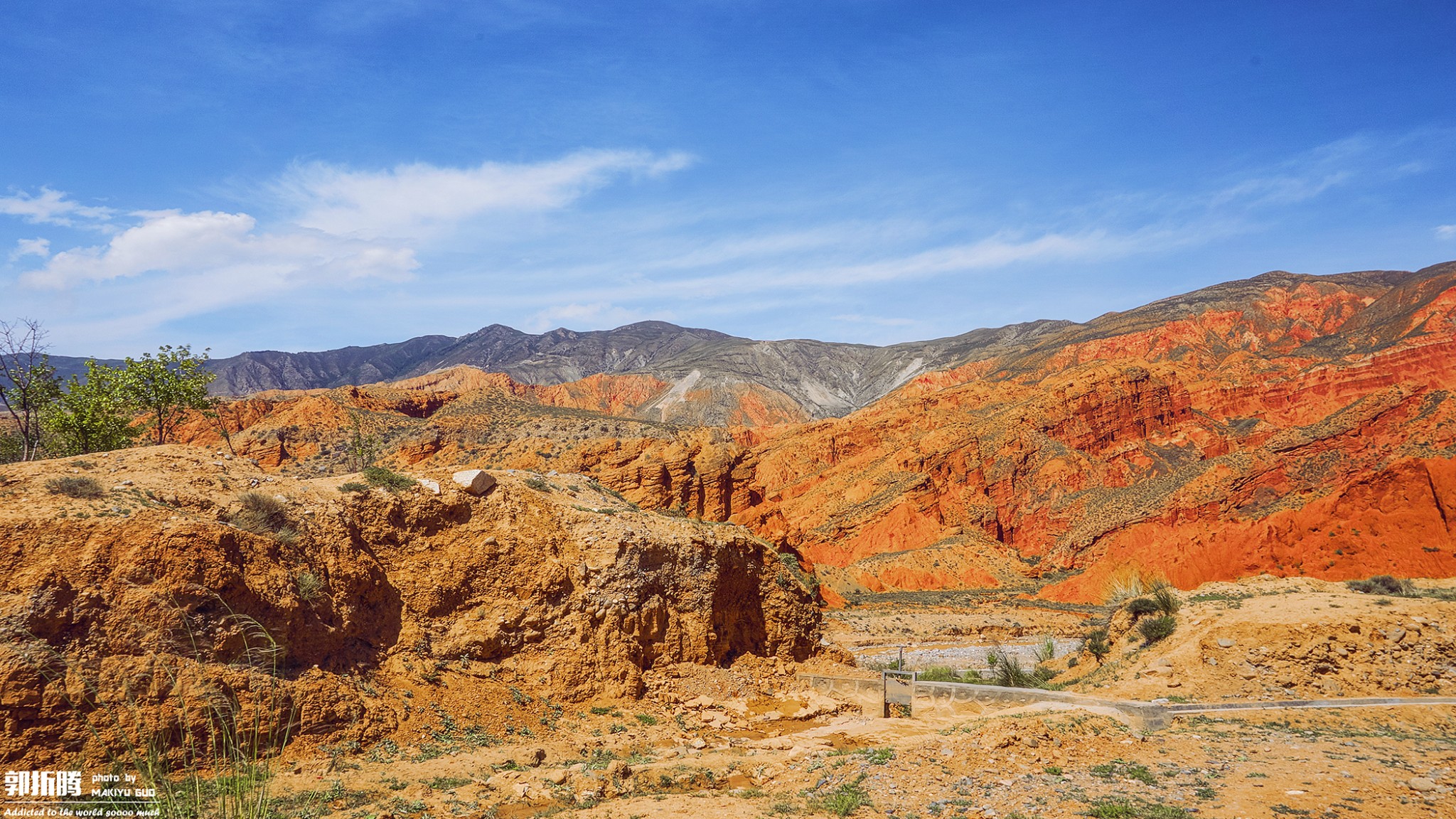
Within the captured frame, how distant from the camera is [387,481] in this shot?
17.2 m

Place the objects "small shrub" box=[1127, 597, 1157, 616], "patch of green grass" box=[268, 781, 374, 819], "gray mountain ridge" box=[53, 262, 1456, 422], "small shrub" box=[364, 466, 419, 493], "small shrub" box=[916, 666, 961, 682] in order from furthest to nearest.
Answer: "gray mountain ridge" box=[53, 262, 1456, 422], "small shrub" box=[916, 666, 961, 682], "small shrub" box=[1127, 597, 1157, 616], "small shrub" box=[364, 466, 419, 493], "patch of green grass" box=[268, 781, 374, 819]

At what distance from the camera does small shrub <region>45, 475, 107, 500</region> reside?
11875mm

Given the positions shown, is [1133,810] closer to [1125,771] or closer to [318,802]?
[1125,771]

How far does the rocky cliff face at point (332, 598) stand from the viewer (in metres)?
10.3

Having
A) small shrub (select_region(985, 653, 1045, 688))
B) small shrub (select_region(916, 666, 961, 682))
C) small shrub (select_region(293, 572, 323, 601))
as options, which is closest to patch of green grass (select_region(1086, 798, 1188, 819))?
small shrub (select_region(293, 572, 323, 601))

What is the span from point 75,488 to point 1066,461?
2841 inches

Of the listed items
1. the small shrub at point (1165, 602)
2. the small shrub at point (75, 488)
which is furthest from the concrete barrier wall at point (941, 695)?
the small shrub at point (75, 488)

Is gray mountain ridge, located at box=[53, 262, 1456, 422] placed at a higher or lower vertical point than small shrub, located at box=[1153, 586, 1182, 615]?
higher

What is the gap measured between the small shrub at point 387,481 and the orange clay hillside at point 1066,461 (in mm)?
22554

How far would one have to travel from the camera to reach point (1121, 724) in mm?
12867

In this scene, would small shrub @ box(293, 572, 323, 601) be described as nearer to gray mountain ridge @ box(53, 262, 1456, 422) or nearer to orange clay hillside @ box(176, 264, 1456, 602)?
orange clay hillside @ box(176, 264, 1456, 602)

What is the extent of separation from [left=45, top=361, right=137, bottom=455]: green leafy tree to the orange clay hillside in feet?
74.8

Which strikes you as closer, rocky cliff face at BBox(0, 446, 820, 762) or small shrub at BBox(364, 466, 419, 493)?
rocky cliff face at BBox(0, 446, 820, 762)

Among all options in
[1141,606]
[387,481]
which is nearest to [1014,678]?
[1141,606]
